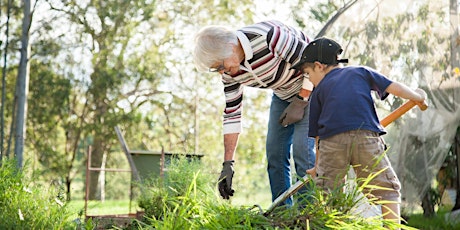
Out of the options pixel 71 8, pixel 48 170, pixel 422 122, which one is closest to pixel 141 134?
pixel 48 170

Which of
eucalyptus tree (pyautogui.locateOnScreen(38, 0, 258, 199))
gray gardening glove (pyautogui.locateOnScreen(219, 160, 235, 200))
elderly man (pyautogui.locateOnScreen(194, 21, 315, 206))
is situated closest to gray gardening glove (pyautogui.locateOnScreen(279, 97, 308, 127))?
elderly man (pyautogui.locateOnScreen(194, 21, 315, 206))

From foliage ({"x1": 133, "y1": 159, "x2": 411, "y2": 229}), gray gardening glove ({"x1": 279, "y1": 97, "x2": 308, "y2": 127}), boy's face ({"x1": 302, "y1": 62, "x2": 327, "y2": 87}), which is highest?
boy's face ({"x1": 302, "y1": 62, "x2": 327, "y2": 87})

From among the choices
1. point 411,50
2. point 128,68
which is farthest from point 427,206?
point 128,68

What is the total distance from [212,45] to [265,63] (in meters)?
0.33

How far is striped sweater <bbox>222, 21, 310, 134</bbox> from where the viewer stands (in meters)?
2.70

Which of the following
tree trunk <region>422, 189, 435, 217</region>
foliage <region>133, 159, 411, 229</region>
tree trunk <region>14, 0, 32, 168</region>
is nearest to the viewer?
foliage <region>133, 159, 411, 229</region>

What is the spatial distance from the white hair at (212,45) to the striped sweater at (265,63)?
0.31 feet

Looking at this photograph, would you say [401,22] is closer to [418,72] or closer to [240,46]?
[418,72]

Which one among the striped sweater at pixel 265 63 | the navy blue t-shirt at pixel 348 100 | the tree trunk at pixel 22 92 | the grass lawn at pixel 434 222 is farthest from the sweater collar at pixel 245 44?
the tree trunk at pixel 22 92

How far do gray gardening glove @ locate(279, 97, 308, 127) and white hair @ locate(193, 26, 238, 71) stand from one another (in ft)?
1.28

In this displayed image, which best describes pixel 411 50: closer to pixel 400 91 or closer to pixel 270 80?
pixel 270 80

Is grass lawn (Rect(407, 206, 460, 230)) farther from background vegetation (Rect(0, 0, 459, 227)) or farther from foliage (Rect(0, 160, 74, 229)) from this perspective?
background vegetation (Rect(0, 0, 459, 227))

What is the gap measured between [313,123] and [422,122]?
2.13 m

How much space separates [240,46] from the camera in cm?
266
